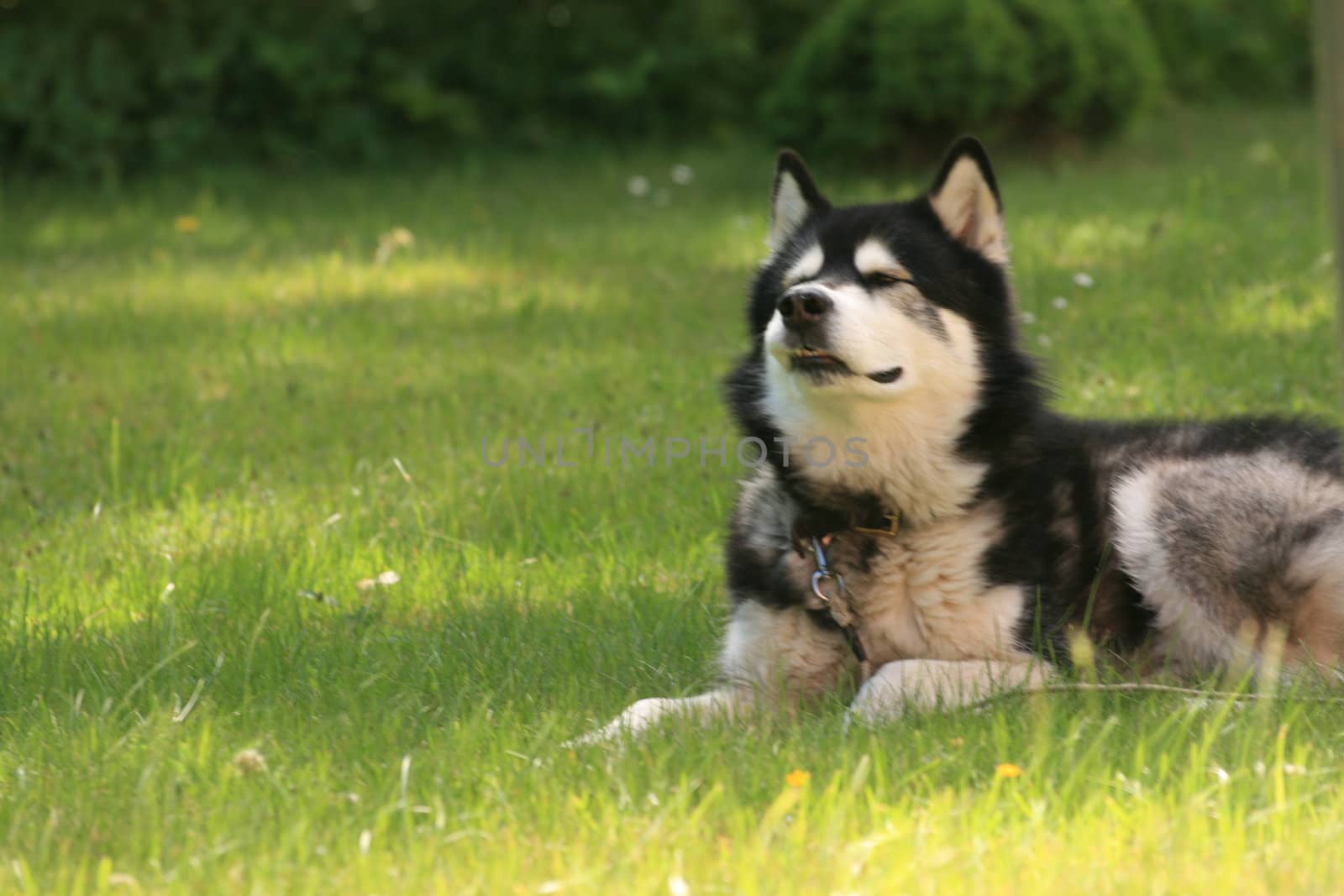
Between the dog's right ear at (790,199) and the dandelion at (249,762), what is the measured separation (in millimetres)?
1846

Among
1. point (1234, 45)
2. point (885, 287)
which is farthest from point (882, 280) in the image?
point (1234, 45)

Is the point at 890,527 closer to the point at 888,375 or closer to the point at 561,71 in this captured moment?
the point at 888,375

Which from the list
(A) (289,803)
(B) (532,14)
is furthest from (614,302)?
(B) (532,14)

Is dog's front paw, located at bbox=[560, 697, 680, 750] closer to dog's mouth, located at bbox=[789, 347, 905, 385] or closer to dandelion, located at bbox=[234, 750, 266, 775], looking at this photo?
dandelion, located at bbox=[234, 750, 266, 775]

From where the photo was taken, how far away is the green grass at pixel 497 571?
2.62 m

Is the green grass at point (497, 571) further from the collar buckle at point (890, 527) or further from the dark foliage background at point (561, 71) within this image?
the dark foliage background at point (561, 71)

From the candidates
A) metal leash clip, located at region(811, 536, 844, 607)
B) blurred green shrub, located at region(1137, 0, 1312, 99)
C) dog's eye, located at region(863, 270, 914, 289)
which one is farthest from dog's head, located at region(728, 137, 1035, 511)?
blurred green shrub, located at region(1137, 0, 1312, 99)

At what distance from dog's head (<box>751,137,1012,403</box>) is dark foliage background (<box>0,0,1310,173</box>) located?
19.9ft

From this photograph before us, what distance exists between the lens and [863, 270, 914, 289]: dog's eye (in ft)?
11.9

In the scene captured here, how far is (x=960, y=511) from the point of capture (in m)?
3.61

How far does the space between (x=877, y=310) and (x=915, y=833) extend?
1.33 m

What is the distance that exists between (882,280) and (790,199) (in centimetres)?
47

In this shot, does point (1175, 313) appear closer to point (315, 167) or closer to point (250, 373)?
point (250, 373)

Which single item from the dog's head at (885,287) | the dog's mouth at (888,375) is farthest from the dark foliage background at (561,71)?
the dog's mouth at (888,375)
